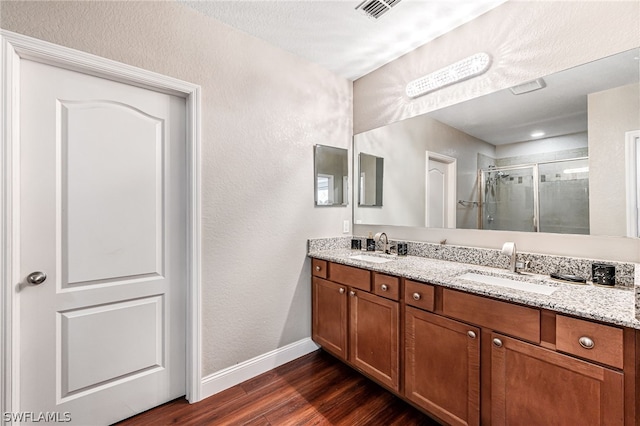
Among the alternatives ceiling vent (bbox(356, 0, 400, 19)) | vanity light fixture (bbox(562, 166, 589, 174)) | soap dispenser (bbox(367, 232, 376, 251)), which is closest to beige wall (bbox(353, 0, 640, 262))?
soap dispenser (bbox(367, 232, 376, 251))

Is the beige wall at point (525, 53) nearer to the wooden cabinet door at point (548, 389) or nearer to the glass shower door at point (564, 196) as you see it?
the glass shower door at point (564, 196)

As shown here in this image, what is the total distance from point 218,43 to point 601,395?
8.88ft

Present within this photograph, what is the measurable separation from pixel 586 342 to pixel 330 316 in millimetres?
1537

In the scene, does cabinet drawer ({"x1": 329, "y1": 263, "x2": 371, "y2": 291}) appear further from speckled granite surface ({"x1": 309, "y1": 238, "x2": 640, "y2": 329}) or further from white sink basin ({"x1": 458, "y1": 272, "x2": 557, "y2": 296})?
white sink basin ({"x1": 458, "y1": 272, "x2": 557, "y2": 296})

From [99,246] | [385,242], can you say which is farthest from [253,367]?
[385,242]

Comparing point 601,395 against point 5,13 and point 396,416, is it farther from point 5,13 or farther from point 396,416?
point 5,13

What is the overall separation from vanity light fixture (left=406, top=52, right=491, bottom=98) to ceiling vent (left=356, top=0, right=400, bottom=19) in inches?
23.2

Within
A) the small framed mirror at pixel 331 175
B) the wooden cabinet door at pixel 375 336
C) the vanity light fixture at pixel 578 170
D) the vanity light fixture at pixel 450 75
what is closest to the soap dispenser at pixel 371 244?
the small framed mirror at pixel 331 175

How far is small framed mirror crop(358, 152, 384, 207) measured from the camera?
8.57 ft

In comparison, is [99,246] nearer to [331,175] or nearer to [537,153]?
[331,175]

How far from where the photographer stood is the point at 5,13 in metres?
1.31

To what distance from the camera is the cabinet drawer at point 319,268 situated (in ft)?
7.52

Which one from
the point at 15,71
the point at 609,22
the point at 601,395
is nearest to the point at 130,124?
the point at 15,71

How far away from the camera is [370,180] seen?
2.68m
